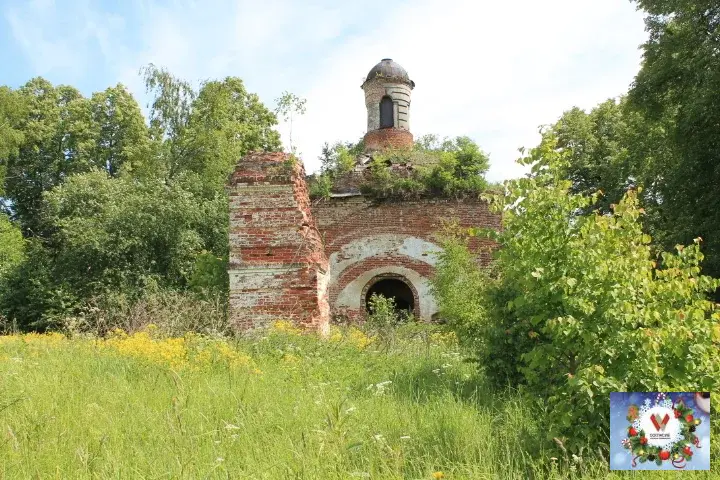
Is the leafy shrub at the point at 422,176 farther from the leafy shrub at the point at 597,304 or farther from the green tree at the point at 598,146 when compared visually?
the leafy shrub at the point at 597,304

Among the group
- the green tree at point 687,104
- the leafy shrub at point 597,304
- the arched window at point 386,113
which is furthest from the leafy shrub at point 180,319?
the arched window at point 386,113

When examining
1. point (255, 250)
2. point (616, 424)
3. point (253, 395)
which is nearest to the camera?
point (616, 424)

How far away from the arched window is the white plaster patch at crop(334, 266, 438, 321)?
710 cm

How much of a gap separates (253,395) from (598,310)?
9.85 ft

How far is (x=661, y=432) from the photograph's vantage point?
9.72 feet

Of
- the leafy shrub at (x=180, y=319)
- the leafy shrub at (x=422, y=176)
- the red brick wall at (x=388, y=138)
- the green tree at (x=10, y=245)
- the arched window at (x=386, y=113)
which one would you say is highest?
the arched window at (x=386, y=113)

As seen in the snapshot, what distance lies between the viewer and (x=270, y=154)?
10.3 meters

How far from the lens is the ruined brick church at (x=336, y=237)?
32.3 ft

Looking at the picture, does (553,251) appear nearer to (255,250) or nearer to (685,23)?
(255,250)

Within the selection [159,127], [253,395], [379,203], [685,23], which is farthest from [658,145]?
[159,127]

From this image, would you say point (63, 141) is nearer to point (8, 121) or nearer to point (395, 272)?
point (8, 121)

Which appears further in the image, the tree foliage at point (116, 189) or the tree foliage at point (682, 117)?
the tree foliage at point (116, 189)

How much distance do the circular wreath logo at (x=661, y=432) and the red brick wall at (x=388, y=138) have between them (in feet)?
59.8

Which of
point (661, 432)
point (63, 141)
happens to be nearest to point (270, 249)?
point (661, 432)
